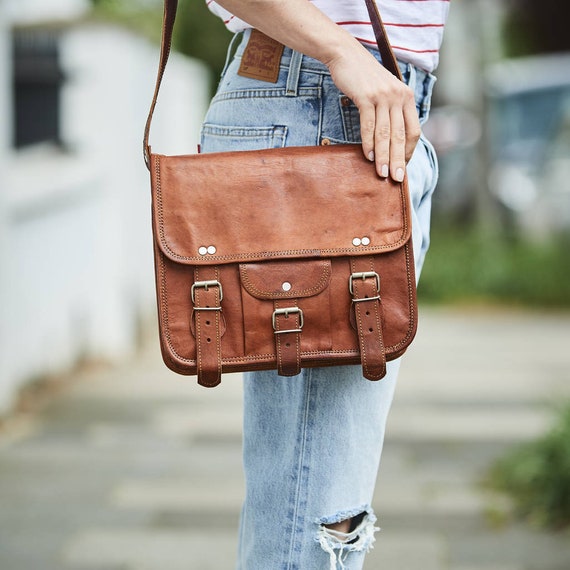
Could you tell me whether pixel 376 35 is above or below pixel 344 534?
above

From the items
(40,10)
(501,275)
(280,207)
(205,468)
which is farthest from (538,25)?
(280,207)

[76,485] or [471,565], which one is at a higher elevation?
[471,565]

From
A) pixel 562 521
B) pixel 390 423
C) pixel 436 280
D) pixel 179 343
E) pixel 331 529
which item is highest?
pixel 179 343

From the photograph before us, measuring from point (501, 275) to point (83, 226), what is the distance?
339cm

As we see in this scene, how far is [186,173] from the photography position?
160 cm

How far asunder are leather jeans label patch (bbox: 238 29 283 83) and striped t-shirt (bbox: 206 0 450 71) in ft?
0.15

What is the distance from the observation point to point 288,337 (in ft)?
5.11

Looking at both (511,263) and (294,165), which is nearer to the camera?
(294,165)

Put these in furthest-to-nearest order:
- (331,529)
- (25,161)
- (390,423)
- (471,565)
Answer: (25,161), (390,423), (471,565), (331,529)

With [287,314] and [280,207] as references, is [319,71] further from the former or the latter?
[287,314]

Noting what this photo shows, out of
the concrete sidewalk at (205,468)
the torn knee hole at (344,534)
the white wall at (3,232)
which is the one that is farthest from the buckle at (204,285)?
the white wall at (3,232)

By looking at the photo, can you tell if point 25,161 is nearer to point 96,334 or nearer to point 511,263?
point 96,334

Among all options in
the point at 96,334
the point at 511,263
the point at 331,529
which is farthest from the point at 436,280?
the point at 331,529

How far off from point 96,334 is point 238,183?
13.9ft
